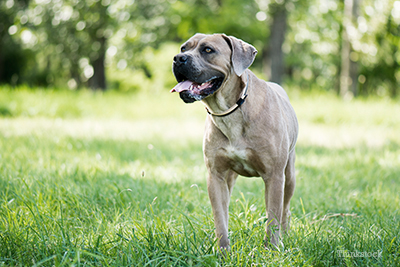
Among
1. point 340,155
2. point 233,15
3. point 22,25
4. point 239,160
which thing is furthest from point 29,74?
point 239,160

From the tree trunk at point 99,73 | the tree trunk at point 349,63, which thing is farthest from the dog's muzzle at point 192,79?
the tree trunk at point 99,73

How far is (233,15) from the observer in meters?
13.3

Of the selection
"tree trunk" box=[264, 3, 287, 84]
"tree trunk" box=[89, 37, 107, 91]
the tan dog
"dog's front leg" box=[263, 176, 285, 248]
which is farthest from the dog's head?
"tree trunk" box=[89, 37, 107, 91]

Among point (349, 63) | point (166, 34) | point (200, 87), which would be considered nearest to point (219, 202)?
point (200, 87)

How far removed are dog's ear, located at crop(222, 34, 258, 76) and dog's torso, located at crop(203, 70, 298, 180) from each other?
211 mm

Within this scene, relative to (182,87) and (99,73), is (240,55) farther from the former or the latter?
(99,73)

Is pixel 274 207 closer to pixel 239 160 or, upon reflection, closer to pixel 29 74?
pixel 239 160

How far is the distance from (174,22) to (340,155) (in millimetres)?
11368

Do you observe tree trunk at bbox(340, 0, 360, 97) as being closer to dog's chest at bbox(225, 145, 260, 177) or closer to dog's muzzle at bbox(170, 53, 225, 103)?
dog's chest at bbox(225, 145, 260, 177)

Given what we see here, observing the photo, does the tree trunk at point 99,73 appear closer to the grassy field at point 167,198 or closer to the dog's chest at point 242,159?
the grassy field at point 167,198

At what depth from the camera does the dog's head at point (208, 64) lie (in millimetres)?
2729

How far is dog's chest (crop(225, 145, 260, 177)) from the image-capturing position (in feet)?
9.26

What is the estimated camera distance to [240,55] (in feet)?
9.33

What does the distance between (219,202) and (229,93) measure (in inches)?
33.5
